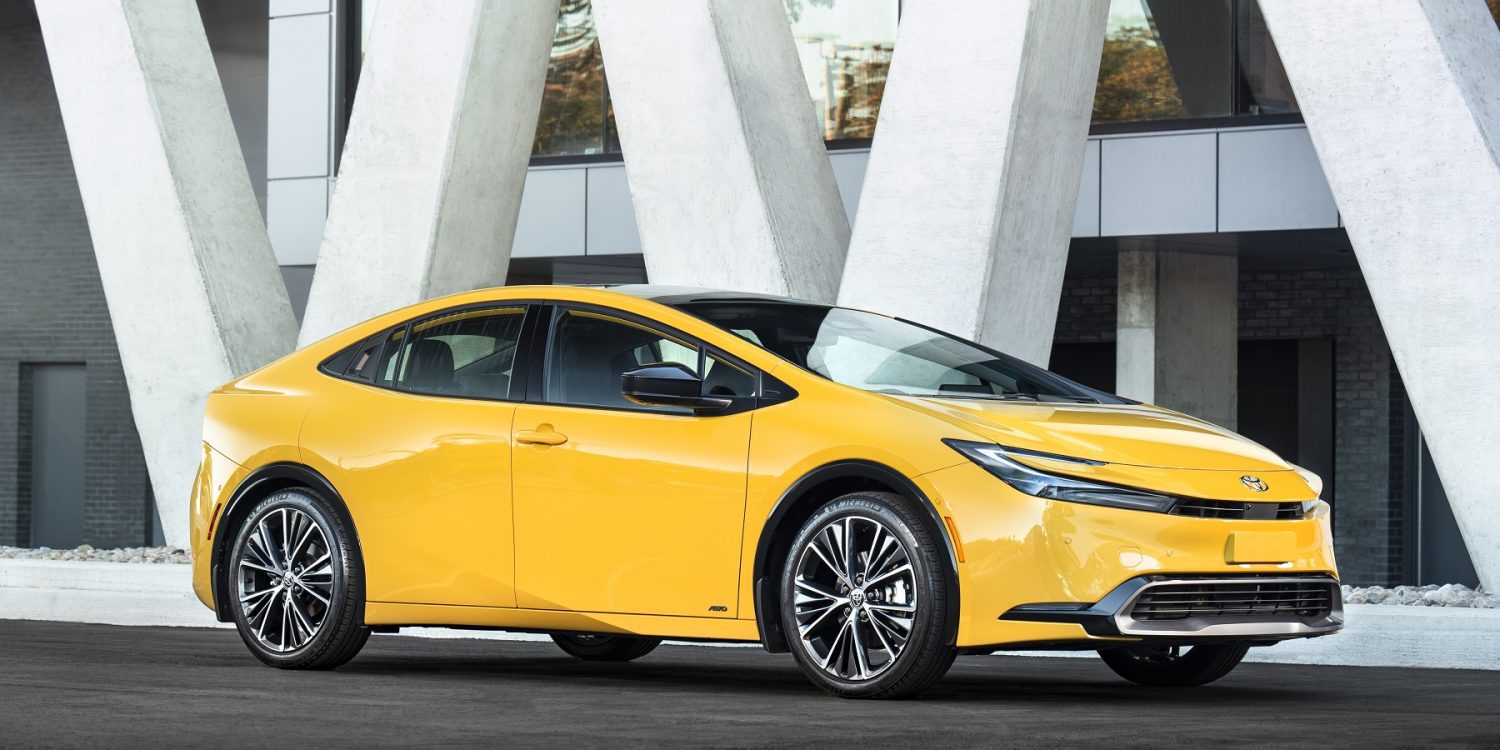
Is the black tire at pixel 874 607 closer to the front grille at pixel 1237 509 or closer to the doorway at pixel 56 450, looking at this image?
the front grille at pixel 1237 509

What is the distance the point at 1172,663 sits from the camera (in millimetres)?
8219

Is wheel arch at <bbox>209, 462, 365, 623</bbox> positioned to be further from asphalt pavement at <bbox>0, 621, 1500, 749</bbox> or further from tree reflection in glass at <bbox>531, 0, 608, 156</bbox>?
tree reflection in glass at <bbox>531, 0, 608, 156</bbox>

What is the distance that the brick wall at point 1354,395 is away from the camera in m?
22.9

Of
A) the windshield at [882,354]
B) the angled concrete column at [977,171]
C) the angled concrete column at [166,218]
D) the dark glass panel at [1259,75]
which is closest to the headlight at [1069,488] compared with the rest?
the windshield at [882,354]

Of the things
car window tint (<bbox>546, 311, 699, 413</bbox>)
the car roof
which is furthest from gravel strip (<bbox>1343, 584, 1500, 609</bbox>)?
car window tint (<bbox>546, 311, 699, 413</bbox>)

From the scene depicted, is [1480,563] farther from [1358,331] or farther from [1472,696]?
[1358,331]

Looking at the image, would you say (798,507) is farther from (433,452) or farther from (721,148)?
(721,148)

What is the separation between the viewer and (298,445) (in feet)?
28.6

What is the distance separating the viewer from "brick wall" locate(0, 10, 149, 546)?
95.1 ft

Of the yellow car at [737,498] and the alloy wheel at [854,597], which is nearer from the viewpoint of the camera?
the yellow car at [737,498]

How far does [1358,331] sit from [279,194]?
11429 mm

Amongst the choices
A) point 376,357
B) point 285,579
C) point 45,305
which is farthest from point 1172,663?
point 45,305

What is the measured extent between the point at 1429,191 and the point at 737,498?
5180 millimetres

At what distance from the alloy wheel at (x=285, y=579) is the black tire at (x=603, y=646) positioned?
116 centimetres
